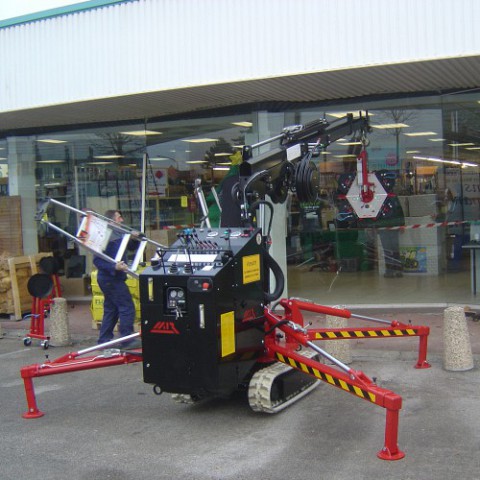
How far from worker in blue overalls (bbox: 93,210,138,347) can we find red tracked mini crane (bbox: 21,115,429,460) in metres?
2.07

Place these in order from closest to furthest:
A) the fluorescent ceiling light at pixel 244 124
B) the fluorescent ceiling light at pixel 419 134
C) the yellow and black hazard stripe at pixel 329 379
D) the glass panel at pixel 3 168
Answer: the yellow and black hazard stripe at pixel 329 379
the fluorescent ceiling light at pixel 419 134
the fluorescent ceiling light at pixel 244 124
the glass panel at pixel 3 168

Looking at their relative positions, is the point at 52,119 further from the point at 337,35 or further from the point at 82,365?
the point at 82,365

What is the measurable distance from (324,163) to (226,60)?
3.10 metres

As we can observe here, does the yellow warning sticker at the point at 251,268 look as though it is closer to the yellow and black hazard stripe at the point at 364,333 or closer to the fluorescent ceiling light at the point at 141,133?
the yellow and black hazard stripe at the point at 364,333

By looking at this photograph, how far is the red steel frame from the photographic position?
534 centimetres

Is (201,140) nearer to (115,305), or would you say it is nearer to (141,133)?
(141,133)

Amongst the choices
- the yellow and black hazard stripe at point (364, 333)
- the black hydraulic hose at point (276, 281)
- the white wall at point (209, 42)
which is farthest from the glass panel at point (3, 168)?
the yellow and black hazard stripe at point (364, 333)

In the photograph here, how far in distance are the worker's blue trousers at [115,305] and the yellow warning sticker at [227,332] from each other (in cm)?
324

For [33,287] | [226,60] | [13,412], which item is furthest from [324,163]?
[13,412]

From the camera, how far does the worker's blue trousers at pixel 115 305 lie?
9031 mm

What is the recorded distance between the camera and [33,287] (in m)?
9.99

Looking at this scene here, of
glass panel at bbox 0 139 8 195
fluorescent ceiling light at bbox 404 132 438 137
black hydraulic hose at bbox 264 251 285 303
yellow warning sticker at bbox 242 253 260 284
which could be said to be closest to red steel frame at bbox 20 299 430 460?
black hydraulic hose at bbox 264 251 285 303

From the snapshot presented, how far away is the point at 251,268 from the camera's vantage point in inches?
254

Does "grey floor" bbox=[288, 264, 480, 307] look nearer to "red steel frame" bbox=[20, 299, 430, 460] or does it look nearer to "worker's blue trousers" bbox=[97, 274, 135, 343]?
"red steel frame" bbox=[20, 299, 430, 460]
